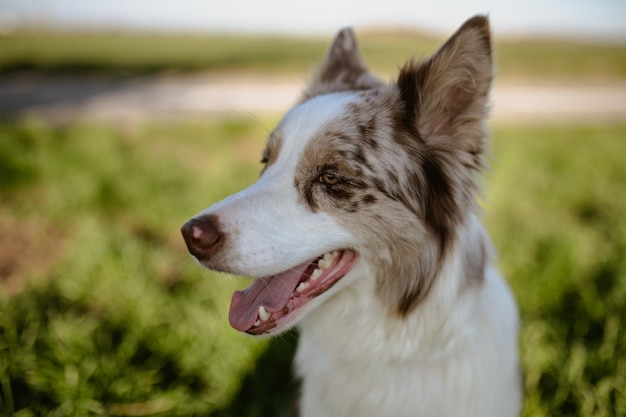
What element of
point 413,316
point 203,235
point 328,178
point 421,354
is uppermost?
point 328,178

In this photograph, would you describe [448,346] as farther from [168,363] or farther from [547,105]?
[547,105]

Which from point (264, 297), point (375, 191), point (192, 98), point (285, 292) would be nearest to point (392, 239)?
point (375, 191)

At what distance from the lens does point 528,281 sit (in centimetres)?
409

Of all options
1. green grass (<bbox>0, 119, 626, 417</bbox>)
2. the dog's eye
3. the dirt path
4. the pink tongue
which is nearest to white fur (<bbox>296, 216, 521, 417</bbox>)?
the pink tongue

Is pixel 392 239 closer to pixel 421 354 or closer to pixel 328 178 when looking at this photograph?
pixel 328 178

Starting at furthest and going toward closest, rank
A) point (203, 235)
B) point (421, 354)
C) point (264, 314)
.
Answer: point (421, 354) < point (264, 314) < point (203, 235)

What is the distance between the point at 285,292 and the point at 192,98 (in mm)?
11616

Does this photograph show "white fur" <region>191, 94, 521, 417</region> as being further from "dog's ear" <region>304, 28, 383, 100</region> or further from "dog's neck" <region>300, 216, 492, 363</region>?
"dog's ear" <region>304, 28, 383, 100</region>

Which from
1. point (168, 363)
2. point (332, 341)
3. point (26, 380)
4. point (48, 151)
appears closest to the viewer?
point (332, 341)

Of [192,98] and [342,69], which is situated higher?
[342,69]

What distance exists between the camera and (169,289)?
13.7 feet

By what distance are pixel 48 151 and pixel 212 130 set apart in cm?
288

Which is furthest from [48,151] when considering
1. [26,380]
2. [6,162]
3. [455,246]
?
[455,246]

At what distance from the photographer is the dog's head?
213cm
